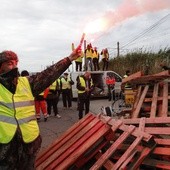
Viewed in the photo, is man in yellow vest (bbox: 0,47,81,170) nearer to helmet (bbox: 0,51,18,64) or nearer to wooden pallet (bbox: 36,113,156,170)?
helmet (bbox: 0,51,18,64)

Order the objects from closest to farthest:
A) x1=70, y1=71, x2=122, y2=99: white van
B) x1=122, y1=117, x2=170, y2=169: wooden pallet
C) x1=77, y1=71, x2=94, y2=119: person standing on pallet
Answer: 1. x1=122, y1=117, x2=170, y2=169: wooden pallet
2. x1=77, y1=71, x2=94, y2=119: person standing on pallet
3. x1=70, y1=71, x2=122, y2=99: white van

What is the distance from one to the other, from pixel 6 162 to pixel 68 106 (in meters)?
15.0

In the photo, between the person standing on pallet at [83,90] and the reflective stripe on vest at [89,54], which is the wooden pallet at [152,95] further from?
the reflective stripe on vest at [89,54]

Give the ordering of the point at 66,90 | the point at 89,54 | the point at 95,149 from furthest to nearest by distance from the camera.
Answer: the point at 89,54
the point at 66,90
the point at 95,149

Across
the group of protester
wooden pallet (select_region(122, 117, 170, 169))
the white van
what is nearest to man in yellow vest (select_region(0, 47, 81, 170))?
wooden pallet (select_region(122, 117, 170, 169))

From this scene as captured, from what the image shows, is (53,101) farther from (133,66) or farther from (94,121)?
(133,66)

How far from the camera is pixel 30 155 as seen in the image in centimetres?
352

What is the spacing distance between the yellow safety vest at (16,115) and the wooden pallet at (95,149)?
151cm

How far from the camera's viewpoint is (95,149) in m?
5.23

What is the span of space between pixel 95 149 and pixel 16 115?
2.07 metres

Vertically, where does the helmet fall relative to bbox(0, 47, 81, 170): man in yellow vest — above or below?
above

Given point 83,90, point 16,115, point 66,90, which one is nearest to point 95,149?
point 16,115

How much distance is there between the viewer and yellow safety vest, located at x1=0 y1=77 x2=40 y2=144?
3369 mm

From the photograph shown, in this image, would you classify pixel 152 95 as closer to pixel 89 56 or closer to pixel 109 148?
pixel 109 148
